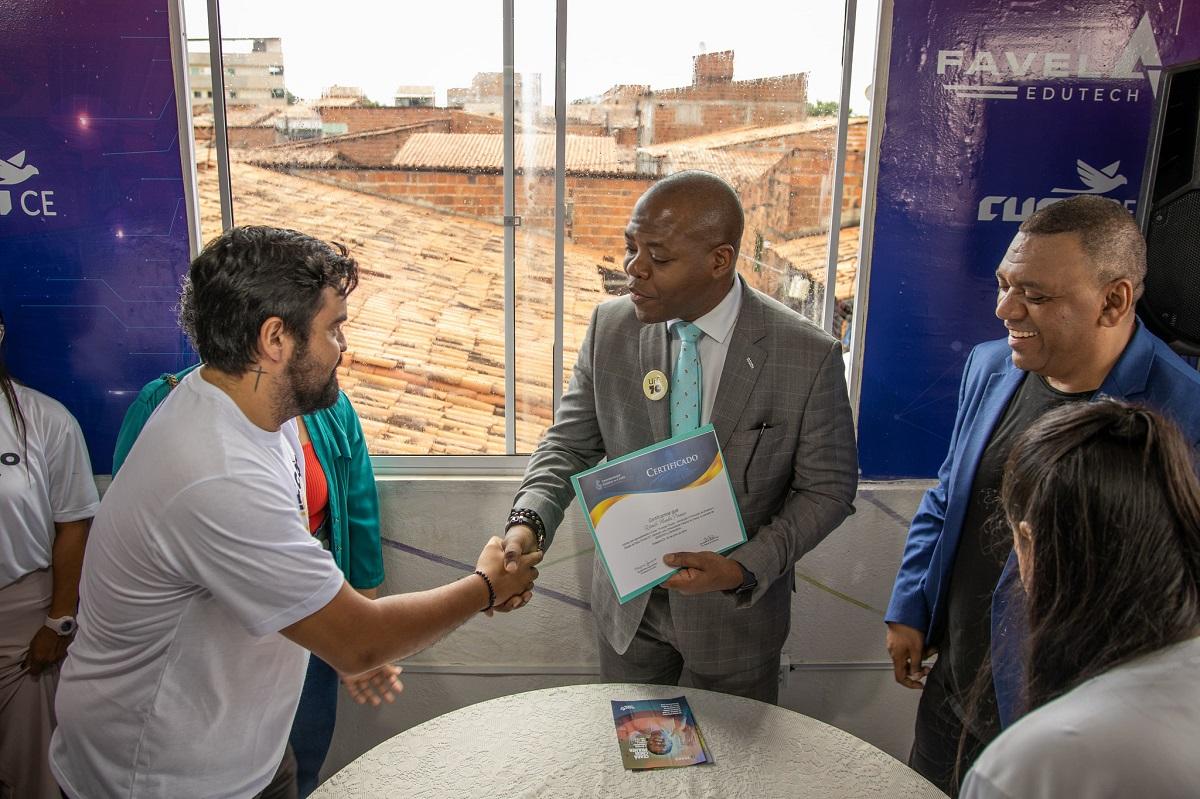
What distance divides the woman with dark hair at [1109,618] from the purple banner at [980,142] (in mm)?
1688

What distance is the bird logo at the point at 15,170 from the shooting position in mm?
2570

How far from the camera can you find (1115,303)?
185 centimetres

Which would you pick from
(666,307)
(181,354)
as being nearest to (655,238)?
(666,307)

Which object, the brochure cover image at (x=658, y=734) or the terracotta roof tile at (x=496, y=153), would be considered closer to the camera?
the brochure cover image at (x=658, y=734)

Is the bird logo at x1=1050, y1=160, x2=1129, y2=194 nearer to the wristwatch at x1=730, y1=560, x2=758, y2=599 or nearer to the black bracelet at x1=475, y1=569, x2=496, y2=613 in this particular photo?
the wristwatch at x1=730, y1=560, x2=758, y2=599

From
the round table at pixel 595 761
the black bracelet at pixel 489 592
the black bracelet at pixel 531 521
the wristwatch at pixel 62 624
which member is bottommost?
the wristwatch at pixel 62 624

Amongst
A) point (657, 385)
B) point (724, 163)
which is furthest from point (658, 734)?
point (724, 163)

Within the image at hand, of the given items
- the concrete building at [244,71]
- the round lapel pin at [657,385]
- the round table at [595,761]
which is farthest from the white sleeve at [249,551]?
the concrete building at [244,71]

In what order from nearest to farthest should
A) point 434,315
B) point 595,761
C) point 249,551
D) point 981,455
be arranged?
point 249,551, point 595,761, point 981,455, point 434,315

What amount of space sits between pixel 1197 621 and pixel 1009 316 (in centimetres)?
102

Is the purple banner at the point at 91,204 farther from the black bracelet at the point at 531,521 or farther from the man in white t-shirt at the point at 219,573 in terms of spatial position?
the black bracelet at the point at 531,521

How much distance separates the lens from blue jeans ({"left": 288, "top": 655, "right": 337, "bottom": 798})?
2.64 metres

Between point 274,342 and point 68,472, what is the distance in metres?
1.48

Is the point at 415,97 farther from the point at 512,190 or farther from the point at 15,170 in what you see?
the point at 15,170
